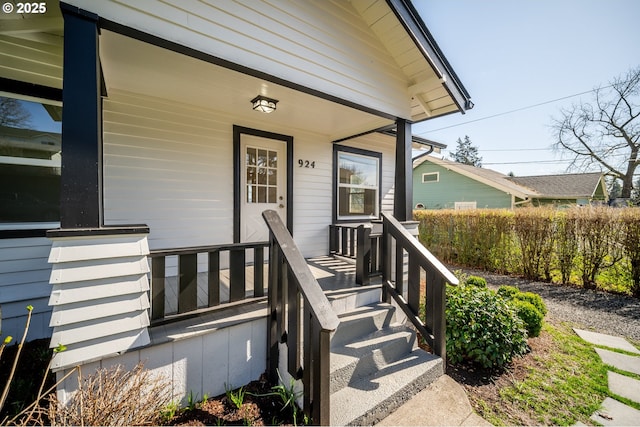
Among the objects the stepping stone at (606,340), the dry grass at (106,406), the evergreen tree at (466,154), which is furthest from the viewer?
the evergreen tree at (466,154)

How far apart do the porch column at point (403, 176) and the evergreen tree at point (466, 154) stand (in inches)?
1618

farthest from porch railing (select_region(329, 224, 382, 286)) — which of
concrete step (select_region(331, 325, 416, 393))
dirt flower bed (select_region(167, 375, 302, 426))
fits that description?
dirt flower bed (select_region(167, 375, 302, 426))

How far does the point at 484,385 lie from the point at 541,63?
12.4m

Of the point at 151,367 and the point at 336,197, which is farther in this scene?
the point at 336,197

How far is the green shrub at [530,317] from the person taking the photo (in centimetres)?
308

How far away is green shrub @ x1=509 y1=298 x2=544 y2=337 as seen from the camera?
308cm

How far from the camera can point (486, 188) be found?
44.2 feet

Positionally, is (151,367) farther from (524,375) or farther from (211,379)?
(524,375)

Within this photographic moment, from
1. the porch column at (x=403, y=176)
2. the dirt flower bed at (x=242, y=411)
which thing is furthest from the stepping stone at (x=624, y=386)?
the dirt flower bed at (x=242, y=411)

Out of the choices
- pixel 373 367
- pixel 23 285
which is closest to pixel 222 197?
pixel 23 285

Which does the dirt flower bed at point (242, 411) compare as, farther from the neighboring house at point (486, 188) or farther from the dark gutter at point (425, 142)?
the neighboring house at point (486, 188)

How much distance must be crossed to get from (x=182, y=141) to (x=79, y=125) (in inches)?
81.0

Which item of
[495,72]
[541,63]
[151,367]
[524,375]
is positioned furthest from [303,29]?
[541,63]

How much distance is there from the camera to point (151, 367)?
1867 millimetres
